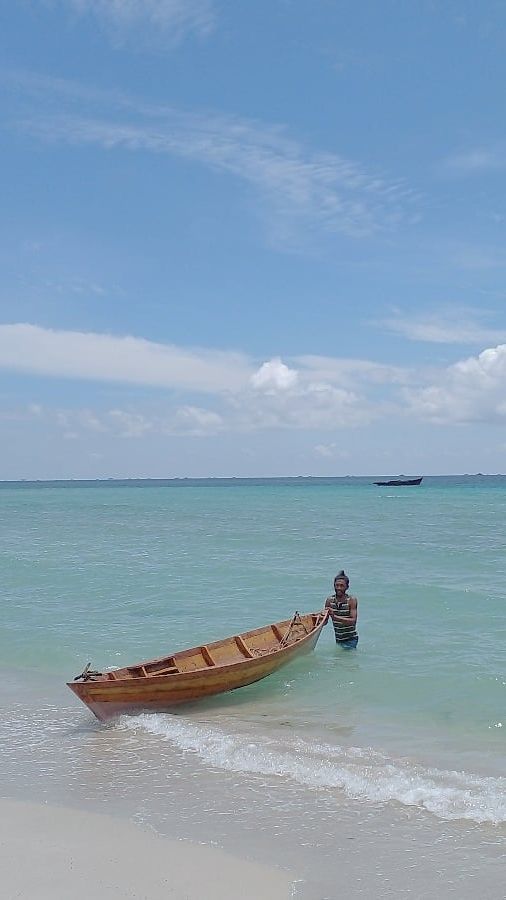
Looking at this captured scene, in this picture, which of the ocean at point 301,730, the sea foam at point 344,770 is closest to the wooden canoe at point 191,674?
the ocean at point 301,730

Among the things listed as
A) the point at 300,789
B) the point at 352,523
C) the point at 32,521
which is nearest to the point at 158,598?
the point at 300,789

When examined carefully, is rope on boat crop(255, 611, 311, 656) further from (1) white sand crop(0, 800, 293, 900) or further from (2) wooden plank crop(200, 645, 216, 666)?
(1) white sand crop(0, 800, 293, 900)

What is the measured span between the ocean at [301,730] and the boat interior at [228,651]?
669 mm

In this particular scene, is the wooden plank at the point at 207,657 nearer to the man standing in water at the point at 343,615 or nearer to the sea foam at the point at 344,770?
the sea foam at the point at 344,770

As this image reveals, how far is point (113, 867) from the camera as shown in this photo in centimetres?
780

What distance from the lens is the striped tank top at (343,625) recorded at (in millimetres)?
17734

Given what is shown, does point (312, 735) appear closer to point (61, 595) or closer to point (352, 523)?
point (61, 595)

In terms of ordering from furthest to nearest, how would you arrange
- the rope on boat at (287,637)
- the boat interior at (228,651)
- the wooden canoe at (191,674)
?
1. the rope on boat at (287,637)
2. the boat interior at (228,651)
3. the wooden canoe at (191,674)

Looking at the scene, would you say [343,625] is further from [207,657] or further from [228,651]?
[207,657]

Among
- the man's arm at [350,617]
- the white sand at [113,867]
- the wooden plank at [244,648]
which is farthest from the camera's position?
the man's arm at [350,617]

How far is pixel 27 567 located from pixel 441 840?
27.5m

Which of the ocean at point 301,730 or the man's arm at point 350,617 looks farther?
the man's arm at point 350,617

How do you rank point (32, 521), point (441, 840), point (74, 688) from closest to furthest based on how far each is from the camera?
point (441, 840) → point (74, 688) → point (32, 521)

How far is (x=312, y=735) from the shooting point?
12.2m
